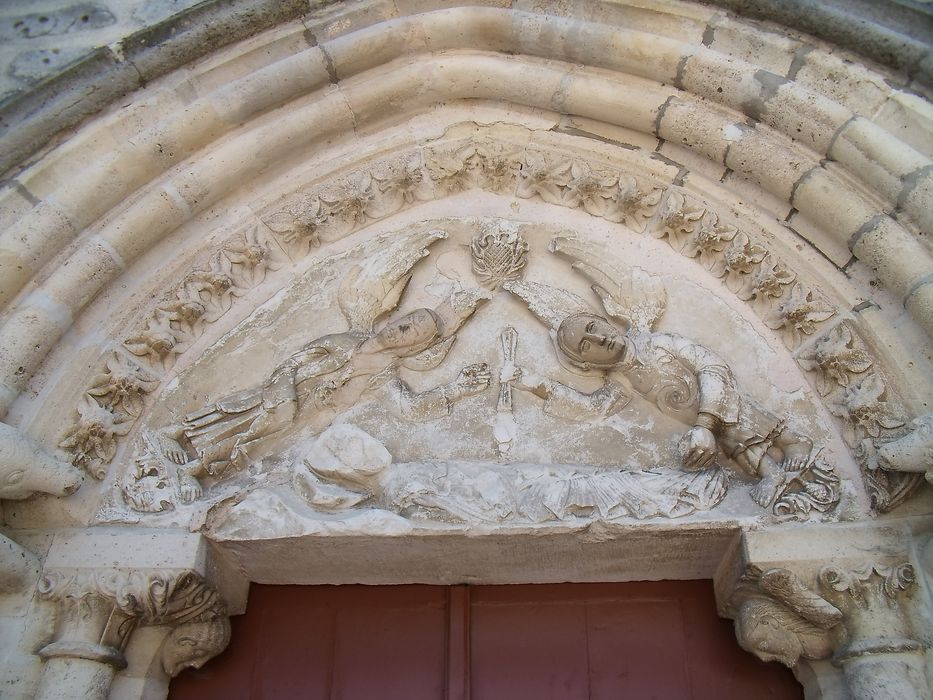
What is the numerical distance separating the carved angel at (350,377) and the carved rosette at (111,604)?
29cm

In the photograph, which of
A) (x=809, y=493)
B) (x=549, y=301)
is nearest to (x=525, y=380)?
(x=549, y=301)

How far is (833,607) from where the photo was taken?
2.58 metres

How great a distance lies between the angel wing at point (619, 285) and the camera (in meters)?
3.20

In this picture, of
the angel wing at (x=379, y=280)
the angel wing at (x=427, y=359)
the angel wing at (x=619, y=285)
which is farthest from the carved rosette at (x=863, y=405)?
the angel wing at (x=379, y=280)

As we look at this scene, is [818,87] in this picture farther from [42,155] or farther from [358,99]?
[42,155]

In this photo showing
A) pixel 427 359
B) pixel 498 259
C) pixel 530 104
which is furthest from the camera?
pixel 530 104

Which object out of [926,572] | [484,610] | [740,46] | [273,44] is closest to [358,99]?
[273,44]

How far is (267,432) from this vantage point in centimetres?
307

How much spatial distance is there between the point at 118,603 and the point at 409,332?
1271 millimetres

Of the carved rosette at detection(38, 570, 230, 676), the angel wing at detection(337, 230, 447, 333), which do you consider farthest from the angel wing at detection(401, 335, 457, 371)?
the carved rosette at detection(38, 570, 230, 676)

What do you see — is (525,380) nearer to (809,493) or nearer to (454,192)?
(454,192)

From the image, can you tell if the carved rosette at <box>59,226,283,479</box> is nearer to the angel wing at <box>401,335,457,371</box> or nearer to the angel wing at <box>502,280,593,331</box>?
the angel wing at <box>401,335,457,371</box>

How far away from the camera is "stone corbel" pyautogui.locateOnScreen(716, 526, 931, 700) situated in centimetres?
251

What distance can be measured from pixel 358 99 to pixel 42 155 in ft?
3.73
